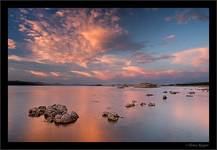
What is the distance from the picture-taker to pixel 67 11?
3.22m

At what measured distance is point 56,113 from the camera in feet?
10.7

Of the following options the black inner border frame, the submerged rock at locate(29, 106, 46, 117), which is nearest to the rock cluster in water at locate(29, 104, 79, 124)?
the submerged rock at locate(29, 106, 46, 117)

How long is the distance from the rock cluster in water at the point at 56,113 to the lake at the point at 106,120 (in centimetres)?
3

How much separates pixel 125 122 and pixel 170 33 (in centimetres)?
79

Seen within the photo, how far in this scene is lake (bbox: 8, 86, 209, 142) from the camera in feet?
10.5

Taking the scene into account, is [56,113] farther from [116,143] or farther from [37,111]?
[116,143]

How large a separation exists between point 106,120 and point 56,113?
0.40 metres

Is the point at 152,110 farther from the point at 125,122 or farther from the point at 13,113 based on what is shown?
the point at 13,113

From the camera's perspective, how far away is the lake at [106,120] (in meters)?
3.20

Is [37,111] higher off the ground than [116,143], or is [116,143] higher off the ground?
[37,111]

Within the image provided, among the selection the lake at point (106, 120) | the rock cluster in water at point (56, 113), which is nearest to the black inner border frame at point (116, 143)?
the lake at point (106, 120)

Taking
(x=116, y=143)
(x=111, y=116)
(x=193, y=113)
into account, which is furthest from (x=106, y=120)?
(x=193, y=113)

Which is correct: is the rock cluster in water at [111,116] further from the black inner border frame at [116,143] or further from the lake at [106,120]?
the black inner border frame at [116,143]

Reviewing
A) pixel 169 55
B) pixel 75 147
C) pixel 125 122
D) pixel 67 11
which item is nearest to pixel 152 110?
pixel 125 122
